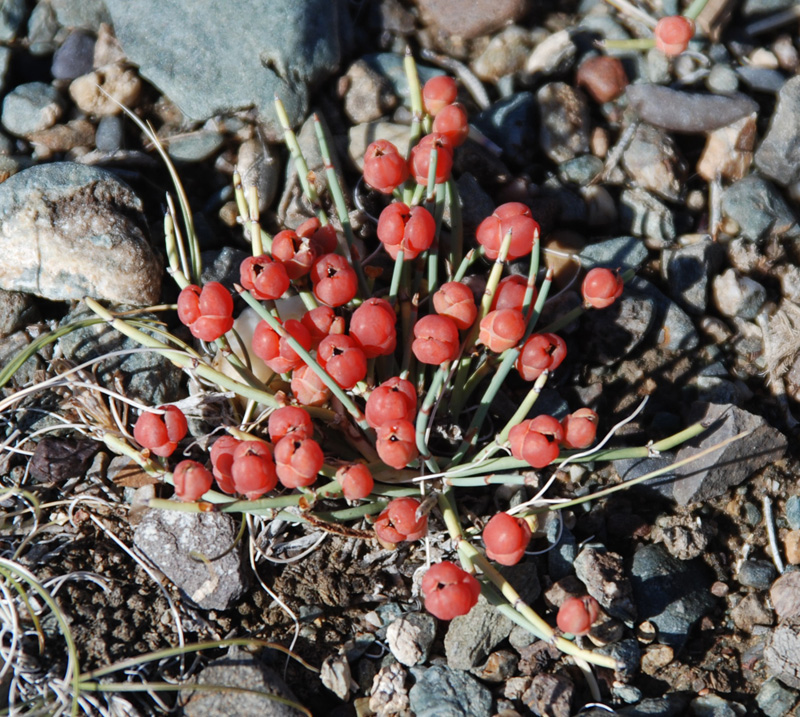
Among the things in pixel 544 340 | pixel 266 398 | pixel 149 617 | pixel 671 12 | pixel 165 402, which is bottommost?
pixel 149 617

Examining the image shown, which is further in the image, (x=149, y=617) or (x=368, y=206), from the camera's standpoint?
(x=368, y=206)

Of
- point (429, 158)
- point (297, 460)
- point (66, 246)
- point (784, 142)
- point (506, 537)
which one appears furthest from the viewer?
point (784, 142)

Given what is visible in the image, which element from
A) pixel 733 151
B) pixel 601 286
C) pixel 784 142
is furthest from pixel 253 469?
pixel 784 142

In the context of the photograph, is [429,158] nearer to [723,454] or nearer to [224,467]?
[224,467]

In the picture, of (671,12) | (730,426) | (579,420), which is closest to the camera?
(579,420)

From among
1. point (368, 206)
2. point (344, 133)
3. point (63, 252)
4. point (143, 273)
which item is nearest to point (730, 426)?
point (368, 206)

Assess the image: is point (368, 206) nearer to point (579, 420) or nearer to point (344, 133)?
point (344, 133)

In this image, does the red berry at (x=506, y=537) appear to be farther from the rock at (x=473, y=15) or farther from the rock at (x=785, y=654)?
the rock at (x=473, y=15)
